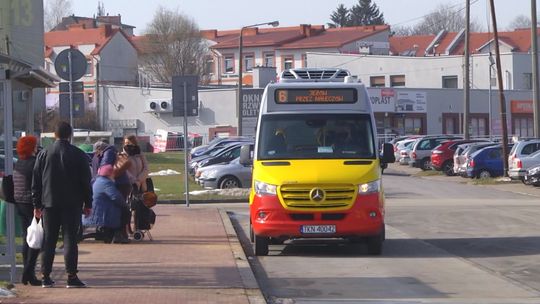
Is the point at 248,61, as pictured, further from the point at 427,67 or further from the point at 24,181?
the point at 24,181

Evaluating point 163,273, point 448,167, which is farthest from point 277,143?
point 448,167

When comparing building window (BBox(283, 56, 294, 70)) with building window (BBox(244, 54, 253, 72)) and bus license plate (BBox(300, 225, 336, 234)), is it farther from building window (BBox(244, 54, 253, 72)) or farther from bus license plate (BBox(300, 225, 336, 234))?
bus license plate (BBox(300, 225, 336, 234))

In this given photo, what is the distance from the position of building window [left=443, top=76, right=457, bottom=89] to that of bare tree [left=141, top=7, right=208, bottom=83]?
26001 millimetres

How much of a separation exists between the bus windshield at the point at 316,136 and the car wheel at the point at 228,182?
17323 millimetres

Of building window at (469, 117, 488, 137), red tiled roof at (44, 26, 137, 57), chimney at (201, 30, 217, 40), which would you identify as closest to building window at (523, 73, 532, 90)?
building window at (469, 117, 488, 137)

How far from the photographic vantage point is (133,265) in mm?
14086

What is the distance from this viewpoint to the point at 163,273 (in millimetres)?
13180

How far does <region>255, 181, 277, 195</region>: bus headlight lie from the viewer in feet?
52.6

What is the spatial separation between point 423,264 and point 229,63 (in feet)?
294

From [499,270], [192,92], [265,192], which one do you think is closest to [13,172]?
[265,192]

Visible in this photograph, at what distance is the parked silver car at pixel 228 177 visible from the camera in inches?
1348

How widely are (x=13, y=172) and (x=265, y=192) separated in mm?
4967

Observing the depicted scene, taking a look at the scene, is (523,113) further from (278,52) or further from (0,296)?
(0,296)

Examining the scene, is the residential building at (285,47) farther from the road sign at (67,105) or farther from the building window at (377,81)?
the road sign at (67,105)
